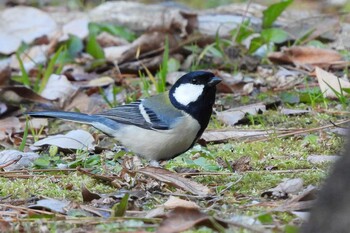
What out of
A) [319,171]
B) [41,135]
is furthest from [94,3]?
[319,171]

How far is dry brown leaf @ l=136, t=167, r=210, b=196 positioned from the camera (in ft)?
11.2

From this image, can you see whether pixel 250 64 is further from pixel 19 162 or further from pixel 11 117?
pixel 19 162

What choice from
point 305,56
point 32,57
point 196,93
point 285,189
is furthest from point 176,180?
point 32,57

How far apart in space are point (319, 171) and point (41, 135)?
2.31 metres

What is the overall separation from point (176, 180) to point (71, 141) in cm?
131

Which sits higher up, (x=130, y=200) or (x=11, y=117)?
(x=130, y=200)

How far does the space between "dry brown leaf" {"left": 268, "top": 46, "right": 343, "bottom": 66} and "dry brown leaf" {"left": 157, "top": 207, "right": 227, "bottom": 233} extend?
3.53 metres

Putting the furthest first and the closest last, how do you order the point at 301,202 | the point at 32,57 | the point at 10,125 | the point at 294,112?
the point at 32,57, the point at 10,125, the point at 294,112, the point at 301,202

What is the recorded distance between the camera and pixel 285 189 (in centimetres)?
331

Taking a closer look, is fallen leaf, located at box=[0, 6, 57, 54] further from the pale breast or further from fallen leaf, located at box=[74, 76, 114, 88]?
the pale breast

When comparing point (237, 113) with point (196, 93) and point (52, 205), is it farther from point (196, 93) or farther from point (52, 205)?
point (52, 205)

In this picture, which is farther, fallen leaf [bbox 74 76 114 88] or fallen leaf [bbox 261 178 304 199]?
fallen leaf [bbox 74 76 114 88]

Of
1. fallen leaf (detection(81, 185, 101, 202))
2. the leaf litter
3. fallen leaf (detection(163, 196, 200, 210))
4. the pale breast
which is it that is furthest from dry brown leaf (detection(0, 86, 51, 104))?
fallen leaf (detection(163, 196, 200, 210))

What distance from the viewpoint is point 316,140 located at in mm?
4438
